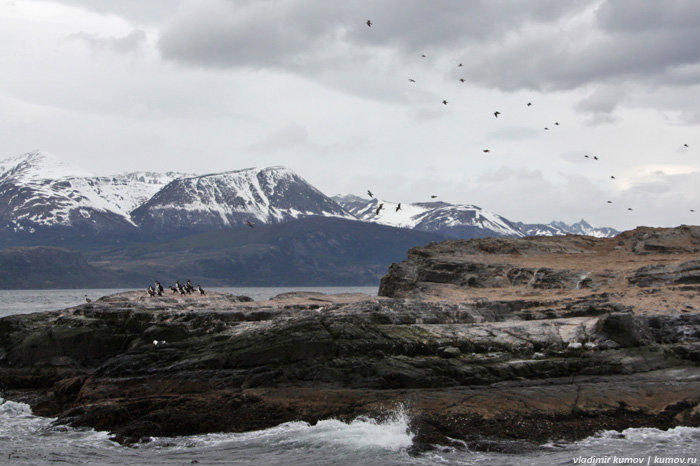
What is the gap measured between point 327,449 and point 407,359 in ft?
27.7

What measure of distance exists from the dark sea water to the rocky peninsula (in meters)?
0.77

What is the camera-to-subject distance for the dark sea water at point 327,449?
25.1 m

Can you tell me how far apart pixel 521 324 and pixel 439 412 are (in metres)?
10.6

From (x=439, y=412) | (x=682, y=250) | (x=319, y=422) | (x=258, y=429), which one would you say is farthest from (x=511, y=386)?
(x=682, y=250)

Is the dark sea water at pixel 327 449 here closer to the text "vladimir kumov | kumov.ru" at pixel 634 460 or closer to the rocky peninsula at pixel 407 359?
the text "vladimir kumov | kumov.ru" at pixel 634 460

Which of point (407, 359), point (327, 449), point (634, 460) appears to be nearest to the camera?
point (634, 460)

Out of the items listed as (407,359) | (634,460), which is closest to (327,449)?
(407,359)

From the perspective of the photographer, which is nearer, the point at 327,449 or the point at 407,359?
the point at 327,449

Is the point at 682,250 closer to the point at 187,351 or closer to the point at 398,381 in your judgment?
the point at 398,381

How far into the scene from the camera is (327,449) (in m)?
26.5

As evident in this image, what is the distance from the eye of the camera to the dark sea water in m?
25.1

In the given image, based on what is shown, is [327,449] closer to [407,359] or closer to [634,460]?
[407,359]

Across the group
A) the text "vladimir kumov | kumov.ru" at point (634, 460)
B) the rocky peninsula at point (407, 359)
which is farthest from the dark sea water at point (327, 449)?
the rocky peninsula at point (407, 359)

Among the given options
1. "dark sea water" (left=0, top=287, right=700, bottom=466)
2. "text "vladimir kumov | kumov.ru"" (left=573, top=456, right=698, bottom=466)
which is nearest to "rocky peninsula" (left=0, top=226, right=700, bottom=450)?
"dark sea water" (left=0, top=287, right=700, bottom=466)
